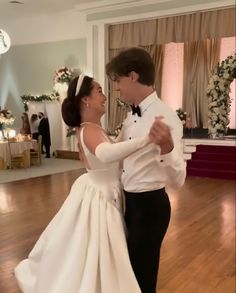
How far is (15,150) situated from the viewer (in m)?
8.45

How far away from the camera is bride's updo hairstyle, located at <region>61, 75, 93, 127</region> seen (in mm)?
1934

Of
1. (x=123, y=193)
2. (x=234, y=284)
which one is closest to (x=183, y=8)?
(x=234, y=284)

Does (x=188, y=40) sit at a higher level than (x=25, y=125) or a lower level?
higher

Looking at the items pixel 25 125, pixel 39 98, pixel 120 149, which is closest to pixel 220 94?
pixel 39 98

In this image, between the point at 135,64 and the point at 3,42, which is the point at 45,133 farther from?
the point at 135,64

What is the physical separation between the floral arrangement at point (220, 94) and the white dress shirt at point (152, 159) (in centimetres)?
A: 685

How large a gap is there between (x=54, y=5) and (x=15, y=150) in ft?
13.2

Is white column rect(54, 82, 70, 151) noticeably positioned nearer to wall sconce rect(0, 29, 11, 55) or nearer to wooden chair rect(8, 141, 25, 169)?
wooden chair rect(8, 141, 25, 169)

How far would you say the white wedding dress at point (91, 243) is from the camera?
6.25ft

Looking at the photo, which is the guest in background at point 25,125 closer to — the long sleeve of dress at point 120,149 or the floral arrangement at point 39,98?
the floral arrangement at point 39,98

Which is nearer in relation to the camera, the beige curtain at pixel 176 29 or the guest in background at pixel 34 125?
the beige curtain at pixel 176 29

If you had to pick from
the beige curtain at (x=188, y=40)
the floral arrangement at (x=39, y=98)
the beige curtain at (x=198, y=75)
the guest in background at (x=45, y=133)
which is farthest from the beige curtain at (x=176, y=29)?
the guest in background at (x=45, y=133)

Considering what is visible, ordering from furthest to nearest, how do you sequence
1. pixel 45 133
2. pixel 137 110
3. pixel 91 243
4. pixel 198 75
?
pixel 45 133 → pixel 198 75 → pixel 91 243 → pixel 137 110

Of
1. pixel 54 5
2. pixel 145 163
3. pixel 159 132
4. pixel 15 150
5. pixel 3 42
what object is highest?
pixel 54 5
